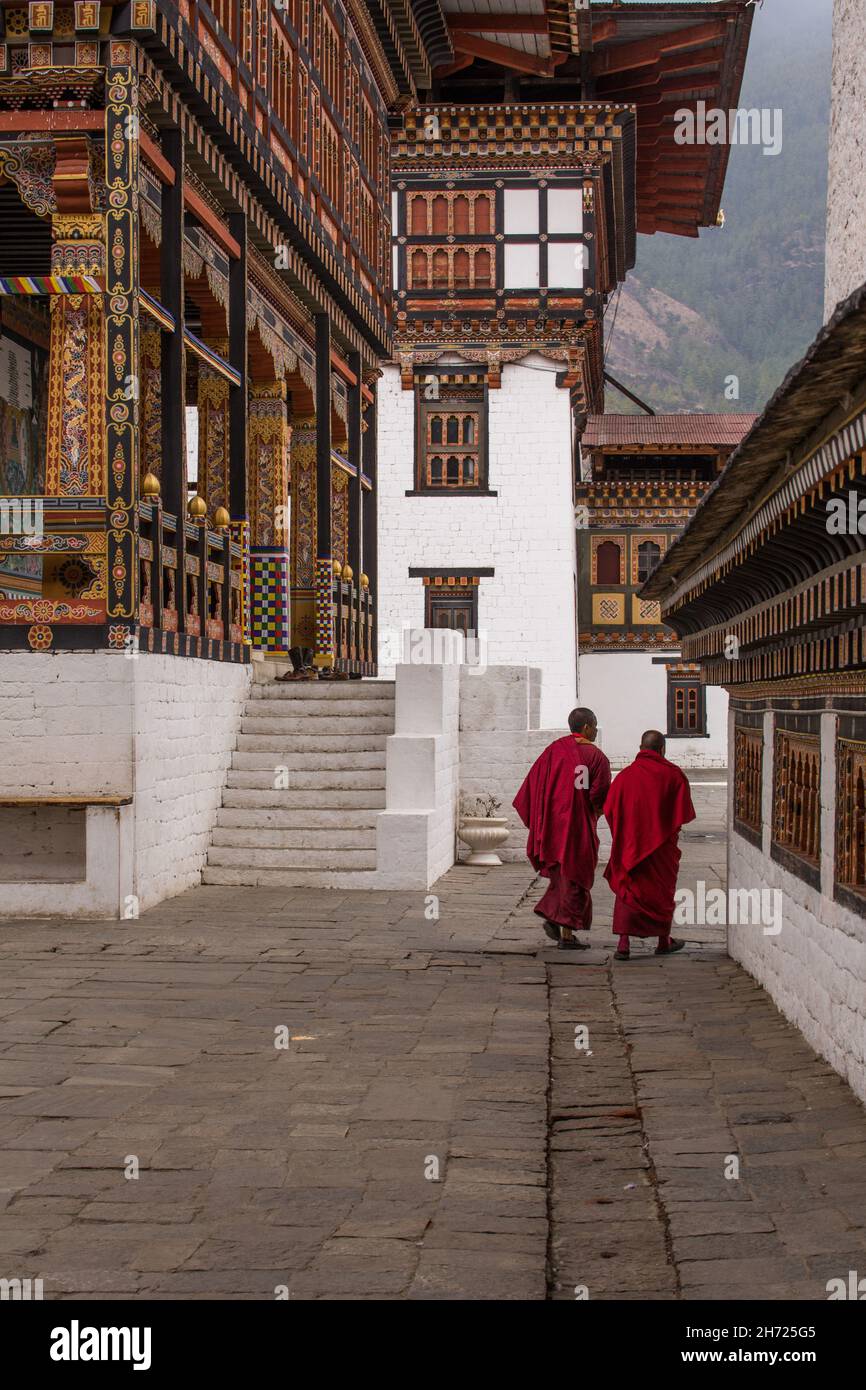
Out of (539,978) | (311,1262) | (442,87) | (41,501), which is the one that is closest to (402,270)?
(442,87)

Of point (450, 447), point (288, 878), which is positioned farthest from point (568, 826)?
point (450, 447)

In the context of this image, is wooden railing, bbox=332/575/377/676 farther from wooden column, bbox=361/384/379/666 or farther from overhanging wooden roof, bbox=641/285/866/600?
overhanging wooden roof, bbox=641/285/866/600

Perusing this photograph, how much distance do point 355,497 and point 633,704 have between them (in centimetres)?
1482

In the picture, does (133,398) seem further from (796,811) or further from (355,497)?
(355,497)

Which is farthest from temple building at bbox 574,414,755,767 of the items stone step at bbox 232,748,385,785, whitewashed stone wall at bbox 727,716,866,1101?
whitewashed stone wall at bbox 727,716,866,1101

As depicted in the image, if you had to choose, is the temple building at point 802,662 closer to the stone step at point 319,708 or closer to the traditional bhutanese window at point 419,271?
the stone step at point 319,708

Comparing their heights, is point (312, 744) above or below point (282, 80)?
below

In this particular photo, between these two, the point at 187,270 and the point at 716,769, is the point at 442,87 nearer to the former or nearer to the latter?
the point at 716,769

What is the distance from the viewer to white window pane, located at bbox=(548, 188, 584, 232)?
1095 inches

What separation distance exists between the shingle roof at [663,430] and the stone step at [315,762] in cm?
2166

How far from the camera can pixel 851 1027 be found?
5785mm

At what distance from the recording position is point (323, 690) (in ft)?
47.4

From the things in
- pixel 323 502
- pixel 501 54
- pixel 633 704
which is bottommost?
pixel 633 704

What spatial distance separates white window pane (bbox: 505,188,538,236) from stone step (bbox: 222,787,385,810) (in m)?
17.7
